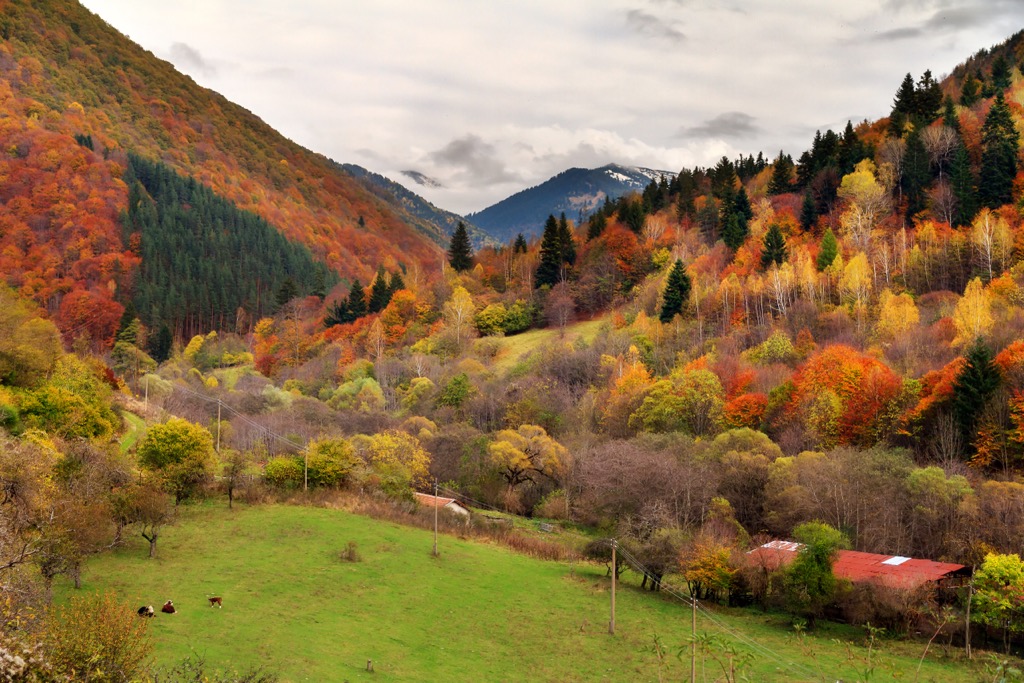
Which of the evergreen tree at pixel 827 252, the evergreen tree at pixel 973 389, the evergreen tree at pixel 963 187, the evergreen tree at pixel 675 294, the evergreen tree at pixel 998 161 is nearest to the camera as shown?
the evergreen tree at pixel 973 389

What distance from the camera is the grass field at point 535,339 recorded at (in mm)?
81875

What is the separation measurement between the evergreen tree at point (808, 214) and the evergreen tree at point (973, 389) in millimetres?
38732

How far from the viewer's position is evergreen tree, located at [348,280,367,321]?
10405 cm

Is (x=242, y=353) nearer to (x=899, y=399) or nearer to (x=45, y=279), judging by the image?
(x=45, y=279)

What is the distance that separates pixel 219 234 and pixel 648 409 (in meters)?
109

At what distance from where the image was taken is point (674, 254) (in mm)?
91188

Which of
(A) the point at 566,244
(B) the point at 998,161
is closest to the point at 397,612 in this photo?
(B) the point at 998,161

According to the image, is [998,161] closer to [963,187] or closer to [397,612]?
[963,187]

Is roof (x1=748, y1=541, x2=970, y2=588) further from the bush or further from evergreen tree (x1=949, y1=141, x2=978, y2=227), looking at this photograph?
evergreen tree (x1=949, y1=141, x2=978, y2=227)

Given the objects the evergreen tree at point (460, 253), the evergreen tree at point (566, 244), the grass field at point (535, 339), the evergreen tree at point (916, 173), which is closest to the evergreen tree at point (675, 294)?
the grass field at point (535, 339)

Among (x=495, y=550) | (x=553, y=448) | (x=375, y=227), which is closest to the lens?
(x=495, y=550)

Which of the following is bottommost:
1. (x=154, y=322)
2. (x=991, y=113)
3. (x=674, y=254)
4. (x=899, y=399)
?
(x=899, y=399)

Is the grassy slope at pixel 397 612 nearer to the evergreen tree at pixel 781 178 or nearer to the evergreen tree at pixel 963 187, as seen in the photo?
the evergreen tree at pixel 963 187

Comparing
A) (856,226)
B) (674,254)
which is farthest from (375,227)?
(856,226)
